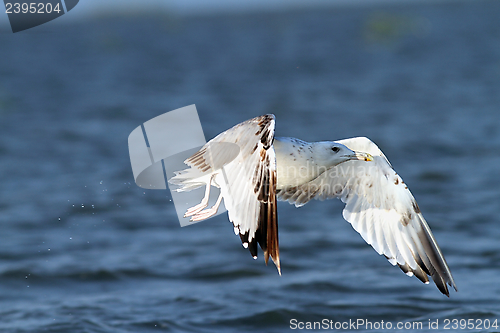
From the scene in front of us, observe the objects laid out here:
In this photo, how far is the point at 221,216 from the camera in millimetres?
10953

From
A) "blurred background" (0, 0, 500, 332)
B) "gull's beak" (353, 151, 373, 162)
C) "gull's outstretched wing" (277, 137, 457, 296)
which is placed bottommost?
"blurred background" (0, 0, 500, 332)

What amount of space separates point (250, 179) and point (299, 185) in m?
1.51

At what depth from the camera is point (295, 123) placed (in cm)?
1739

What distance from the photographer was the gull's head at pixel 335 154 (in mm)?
5371

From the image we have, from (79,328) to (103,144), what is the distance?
904cm

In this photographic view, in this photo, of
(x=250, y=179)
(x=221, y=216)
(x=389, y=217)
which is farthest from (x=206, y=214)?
(x=221, y=216)

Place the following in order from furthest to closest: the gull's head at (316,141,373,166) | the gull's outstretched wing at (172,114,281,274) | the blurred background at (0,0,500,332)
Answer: the blurred background at (0,0,500,332) → the gull's head at (316,141,373,166) → the gull's outstretched wing at (172,114,281,274)

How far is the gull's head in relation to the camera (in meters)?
5.37

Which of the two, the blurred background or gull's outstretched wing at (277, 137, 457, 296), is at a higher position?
gull's outstretched wing at (277, 137, 457, 296)

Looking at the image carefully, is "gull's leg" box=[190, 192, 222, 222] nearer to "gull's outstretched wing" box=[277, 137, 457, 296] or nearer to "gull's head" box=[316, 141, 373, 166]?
"gull's head" box=[316, 141, 373, 166]

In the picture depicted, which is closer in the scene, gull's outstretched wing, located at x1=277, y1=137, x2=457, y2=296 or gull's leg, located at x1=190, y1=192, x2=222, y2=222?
Answer: gull's leg, located at x1=190, y1=192, x2=222, y2=222

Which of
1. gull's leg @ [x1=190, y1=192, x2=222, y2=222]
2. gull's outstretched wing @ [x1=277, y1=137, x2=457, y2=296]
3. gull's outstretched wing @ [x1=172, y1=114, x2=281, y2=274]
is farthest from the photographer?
gull's outstretched wing @ [x1=277, y1=137, x2=457, y2=296]

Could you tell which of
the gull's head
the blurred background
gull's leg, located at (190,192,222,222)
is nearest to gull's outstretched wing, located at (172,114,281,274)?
gull's leg, located at (190,192,222,222)

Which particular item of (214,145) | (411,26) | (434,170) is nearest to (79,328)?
(214,145)
